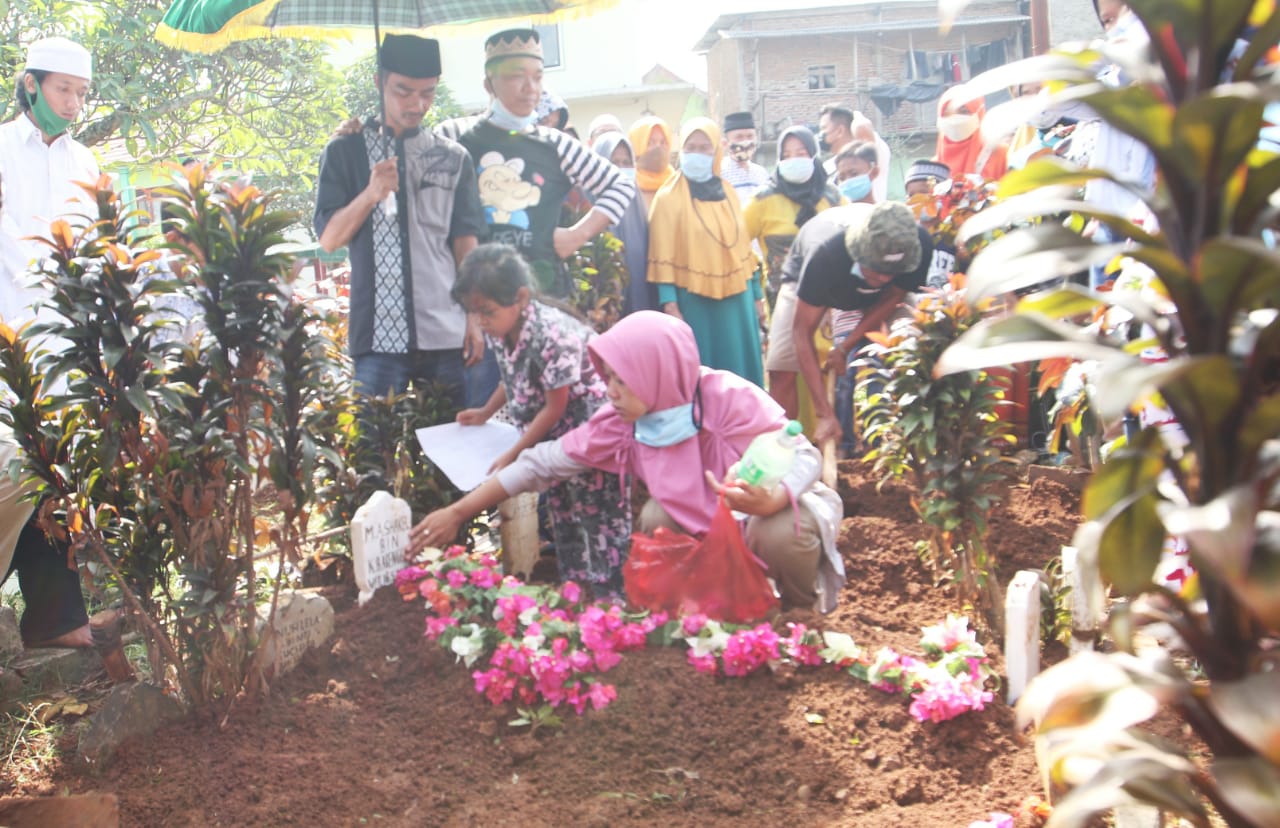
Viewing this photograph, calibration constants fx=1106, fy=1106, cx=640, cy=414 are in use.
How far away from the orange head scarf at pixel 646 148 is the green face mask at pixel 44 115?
10.4 ft

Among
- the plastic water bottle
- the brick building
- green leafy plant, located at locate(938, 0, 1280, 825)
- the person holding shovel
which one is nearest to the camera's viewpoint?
green leafy plant, located at locate(938, 0, 1280, 825)

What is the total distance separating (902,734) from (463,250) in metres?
2.64

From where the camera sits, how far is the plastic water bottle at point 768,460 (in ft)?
11.0

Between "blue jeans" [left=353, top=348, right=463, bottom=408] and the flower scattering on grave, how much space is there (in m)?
1.24

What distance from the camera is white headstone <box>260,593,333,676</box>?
10.6 ft

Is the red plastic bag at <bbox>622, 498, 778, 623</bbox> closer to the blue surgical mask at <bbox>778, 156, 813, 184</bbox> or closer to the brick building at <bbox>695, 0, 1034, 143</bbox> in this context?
the blue surgical mask at <bbox>778, 156, 813, 184</bbox>

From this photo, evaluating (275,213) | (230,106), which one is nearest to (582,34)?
(230,106)

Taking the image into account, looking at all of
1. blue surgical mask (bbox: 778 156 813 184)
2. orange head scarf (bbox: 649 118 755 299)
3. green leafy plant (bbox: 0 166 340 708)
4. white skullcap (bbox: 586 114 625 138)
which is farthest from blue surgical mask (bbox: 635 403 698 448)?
white skullcap (bbox: 586 114 625 138)

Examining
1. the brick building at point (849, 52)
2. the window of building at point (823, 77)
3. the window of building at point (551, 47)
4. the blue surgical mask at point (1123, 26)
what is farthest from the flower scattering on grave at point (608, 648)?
the window of building at point (823, 77)

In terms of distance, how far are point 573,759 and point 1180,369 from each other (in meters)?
2.10

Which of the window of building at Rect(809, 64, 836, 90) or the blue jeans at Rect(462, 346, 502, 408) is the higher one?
the window of building at Rect(809, 64, 836, 90)

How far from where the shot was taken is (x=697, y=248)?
19.1ft

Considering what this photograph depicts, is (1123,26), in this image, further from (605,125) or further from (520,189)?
(605,125)

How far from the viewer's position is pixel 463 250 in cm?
449
